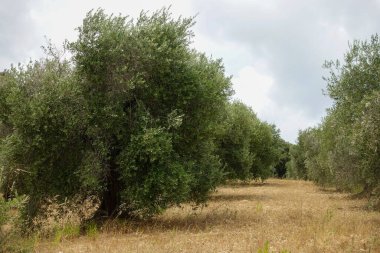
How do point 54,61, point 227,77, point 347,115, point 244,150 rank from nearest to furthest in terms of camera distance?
1. point 54,61
2. point 347,115
3. point 227,77
4. point 244,150

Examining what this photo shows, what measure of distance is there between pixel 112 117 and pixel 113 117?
45mm

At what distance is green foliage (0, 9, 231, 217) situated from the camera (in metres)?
16.2

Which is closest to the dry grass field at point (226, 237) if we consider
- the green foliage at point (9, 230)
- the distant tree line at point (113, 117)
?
the distant tree line at point (113, 117)

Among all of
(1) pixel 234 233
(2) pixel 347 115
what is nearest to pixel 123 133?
(1) pixel 234 233

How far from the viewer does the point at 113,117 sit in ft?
54.5

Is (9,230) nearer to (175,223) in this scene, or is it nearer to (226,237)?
(226,237)

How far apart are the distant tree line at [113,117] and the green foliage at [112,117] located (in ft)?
0.13

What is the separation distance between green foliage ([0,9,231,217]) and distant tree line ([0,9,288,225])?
0.13ft

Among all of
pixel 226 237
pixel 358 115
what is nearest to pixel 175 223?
pixel 226 237

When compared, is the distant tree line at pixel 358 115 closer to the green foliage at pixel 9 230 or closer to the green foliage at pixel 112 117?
the green foliage at pixel 112 117

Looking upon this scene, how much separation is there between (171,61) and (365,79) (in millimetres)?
8924

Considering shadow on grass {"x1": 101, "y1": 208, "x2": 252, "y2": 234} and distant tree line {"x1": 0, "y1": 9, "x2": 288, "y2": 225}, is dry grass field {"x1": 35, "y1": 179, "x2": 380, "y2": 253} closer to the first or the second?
shadow on grass {"x1": 101, "y1": 208, "x2": 252, "y2": 234}

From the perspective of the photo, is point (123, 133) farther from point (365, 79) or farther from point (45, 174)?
point (365, 79)

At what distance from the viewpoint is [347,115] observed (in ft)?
65.1
